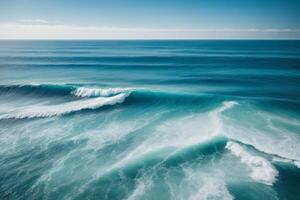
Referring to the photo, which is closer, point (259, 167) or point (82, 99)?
point (259, 167)

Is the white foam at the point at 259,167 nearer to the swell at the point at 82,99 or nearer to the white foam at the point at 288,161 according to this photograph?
the white foam at the point at 288,161

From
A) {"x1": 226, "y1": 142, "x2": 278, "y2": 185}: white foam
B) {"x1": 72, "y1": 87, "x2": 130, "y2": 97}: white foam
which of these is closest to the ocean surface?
{"x1": 226, "y1": 142, "x2": 278, "y2": 185}: white foam

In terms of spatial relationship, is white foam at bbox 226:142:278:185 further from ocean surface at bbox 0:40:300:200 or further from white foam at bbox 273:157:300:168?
white foam at bbox 273:157:300:168

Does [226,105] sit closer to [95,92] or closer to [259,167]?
[259,167]

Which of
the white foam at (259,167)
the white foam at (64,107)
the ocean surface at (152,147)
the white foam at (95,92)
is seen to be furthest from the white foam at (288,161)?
the white foam at (95,92)

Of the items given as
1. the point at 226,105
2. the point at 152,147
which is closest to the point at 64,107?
the point at 152,147

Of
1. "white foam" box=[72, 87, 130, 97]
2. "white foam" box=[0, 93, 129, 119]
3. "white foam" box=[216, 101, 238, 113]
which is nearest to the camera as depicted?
"white foam" box=[0, 93, 129, 119]
